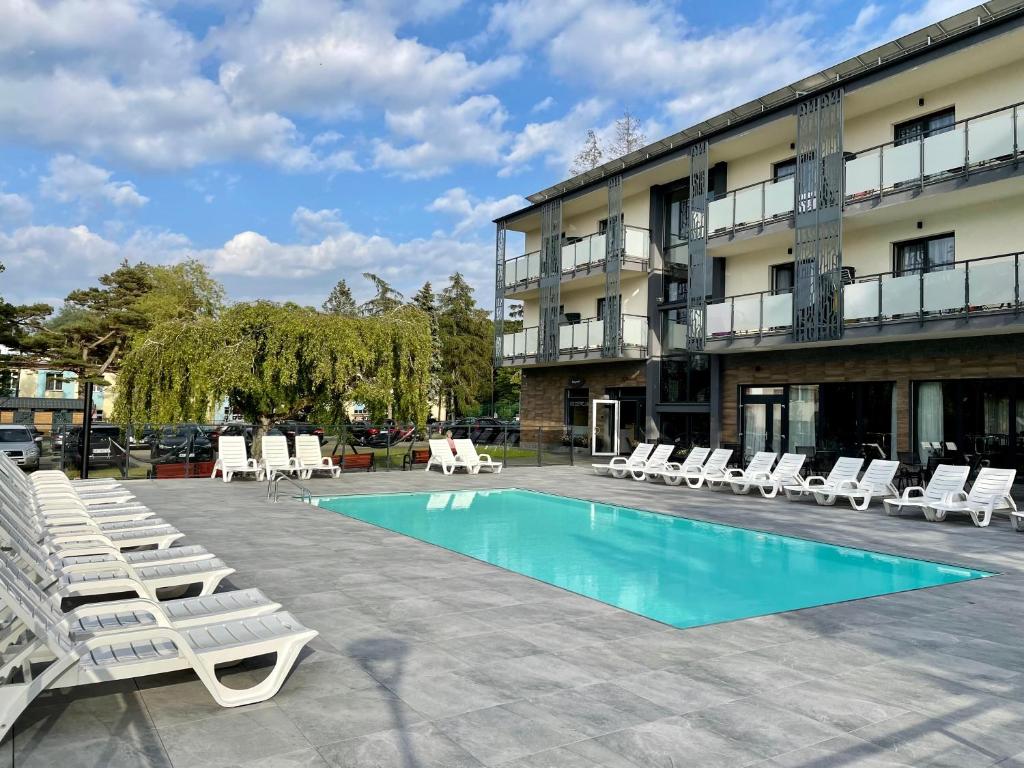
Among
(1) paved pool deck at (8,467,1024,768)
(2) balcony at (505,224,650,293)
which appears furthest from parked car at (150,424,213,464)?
(2) balcony at (505,224,650,293)

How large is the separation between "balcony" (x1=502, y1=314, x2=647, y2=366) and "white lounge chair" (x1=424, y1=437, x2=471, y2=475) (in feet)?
21.9

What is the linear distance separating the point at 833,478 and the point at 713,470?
10.8ft

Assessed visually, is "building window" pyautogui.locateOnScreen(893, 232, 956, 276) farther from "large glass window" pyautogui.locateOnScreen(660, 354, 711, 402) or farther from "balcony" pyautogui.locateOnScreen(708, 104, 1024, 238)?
"large glass window" pyautogui.locateOnScreen(660, 354, 711, 402)

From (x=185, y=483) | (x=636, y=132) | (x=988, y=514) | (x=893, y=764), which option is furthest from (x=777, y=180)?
(x=636, y=132)

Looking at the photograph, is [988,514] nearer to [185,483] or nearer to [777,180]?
[777,180]

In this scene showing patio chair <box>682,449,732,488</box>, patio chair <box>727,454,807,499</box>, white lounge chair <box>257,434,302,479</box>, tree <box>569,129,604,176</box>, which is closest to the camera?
patio chair <box>727,454,807,499</box>

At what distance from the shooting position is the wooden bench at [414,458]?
69.1 feet

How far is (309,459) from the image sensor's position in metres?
18.3

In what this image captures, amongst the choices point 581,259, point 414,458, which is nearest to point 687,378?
point 581,259

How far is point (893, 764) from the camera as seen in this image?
12.0ft

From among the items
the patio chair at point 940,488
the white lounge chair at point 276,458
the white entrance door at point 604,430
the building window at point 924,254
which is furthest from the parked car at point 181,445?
the building window at point 924,254

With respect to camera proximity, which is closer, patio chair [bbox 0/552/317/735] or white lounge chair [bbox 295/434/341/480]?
patio chair [bbox 0/552/317/735]

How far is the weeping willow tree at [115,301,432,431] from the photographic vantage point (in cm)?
1841

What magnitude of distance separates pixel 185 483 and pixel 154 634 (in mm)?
13507
